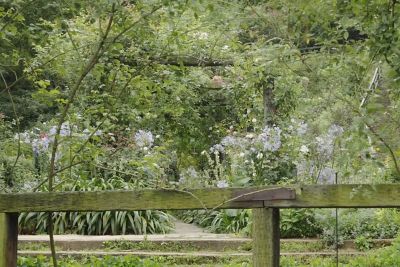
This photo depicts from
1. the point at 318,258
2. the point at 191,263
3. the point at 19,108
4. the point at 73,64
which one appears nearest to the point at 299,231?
the point at 318,258

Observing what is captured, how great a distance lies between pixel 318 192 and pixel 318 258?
150 inches

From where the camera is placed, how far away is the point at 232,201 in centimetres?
341

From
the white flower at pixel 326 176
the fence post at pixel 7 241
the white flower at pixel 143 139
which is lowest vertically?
the fence post at pixel 7 241

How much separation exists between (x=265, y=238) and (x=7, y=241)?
153 cm

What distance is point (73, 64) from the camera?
23.1ft

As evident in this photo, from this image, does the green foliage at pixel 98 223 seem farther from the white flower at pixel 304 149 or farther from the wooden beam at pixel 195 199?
the wooden beam at pixel 195 199

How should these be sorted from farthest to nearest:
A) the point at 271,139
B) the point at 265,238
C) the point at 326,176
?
1. the point at 271,139
2. the point at 326,176
3. the point at 265,238

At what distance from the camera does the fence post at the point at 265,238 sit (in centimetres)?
338

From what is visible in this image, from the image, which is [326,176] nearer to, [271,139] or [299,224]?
[299,224]

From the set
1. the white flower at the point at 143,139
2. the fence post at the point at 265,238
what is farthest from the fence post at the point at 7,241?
the white flower at the point at 143,139

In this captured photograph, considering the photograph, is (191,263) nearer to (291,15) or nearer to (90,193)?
(90,193)

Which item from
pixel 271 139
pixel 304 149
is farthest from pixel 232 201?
pixel 271 139

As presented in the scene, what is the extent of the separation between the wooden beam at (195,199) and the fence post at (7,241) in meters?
0.07

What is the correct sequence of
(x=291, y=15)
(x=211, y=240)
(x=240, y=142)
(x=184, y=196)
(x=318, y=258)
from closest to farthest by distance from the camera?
1. (x=291, y=15)
2. (x=184, y=196)
3. (x=318, y=258)
4. (x=211, y=240)
5. (x=240, y=142)
